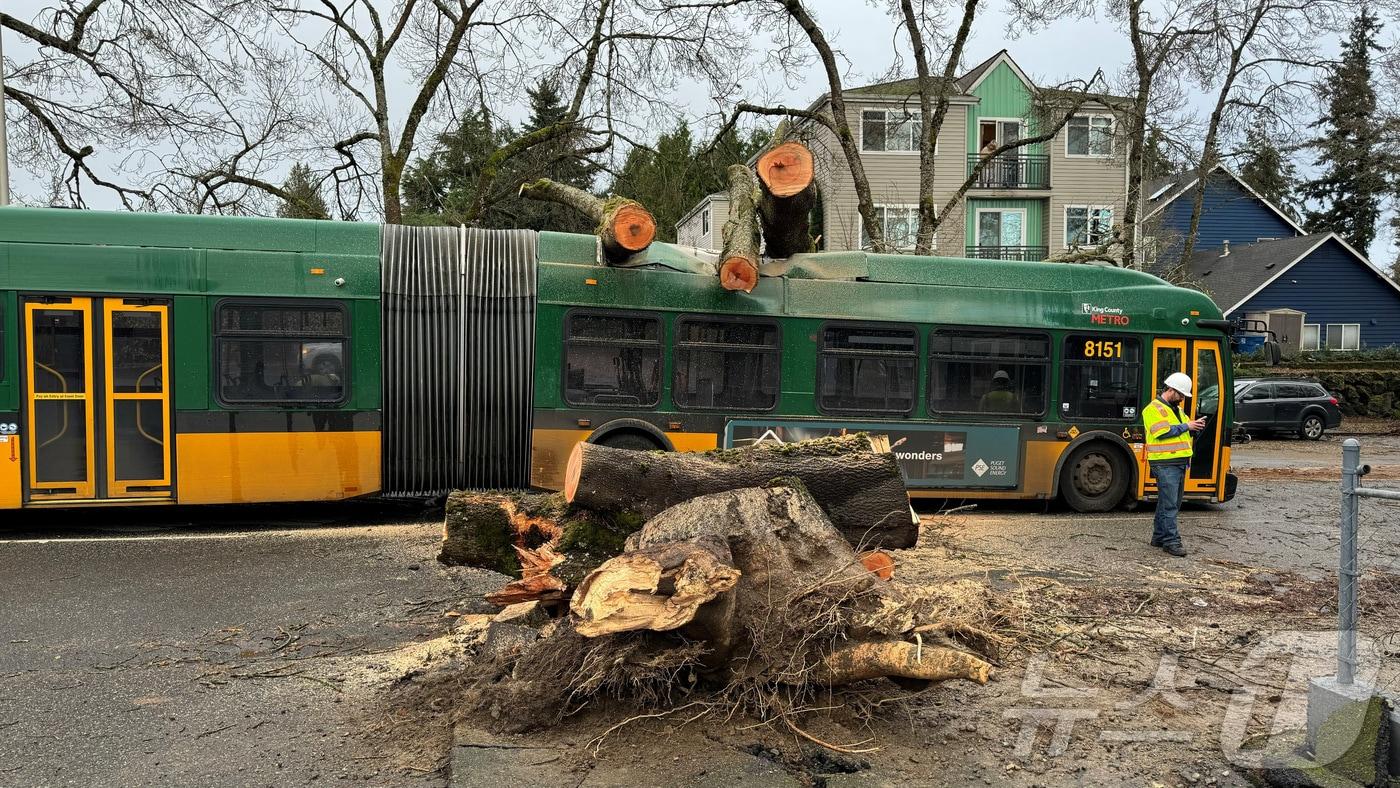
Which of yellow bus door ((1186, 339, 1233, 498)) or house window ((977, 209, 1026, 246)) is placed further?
house window ((977, 209, 1026, 246))

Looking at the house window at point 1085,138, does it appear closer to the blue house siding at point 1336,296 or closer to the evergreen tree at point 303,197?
the blue house siding at point 1336,296

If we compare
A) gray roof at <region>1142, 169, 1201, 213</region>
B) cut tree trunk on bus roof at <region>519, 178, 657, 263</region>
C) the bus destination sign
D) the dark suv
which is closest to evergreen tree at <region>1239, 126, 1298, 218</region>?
gray roof at <region>1142, 169, 1201, 213</region>

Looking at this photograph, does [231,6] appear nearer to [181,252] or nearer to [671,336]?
[181,252]

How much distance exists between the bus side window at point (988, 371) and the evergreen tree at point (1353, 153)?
51.0 feet

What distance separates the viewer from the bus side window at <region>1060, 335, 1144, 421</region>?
10688mm

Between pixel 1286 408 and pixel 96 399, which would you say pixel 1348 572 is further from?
pixel 1286 408

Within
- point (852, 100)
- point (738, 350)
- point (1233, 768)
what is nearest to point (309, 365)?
point (738, 350)

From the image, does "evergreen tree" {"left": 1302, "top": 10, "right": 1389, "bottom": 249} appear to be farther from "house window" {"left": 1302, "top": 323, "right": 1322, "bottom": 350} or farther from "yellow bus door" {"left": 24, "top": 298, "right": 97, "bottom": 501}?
"yellow bus door" {"left": 24, "top": 298, "right": 97, "bottom": 501}

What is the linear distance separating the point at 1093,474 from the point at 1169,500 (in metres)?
2.62

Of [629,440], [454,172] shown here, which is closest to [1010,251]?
[454,172]

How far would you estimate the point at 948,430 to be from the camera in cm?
1041

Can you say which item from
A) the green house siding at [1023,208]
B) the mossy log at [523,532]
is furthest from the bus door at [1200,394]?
the green house siding at [1023,208]

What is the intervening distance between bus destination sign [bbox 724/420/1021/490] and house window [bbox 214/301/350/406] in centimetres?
475

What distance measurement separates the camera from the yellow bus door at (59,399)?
27.3 ft
